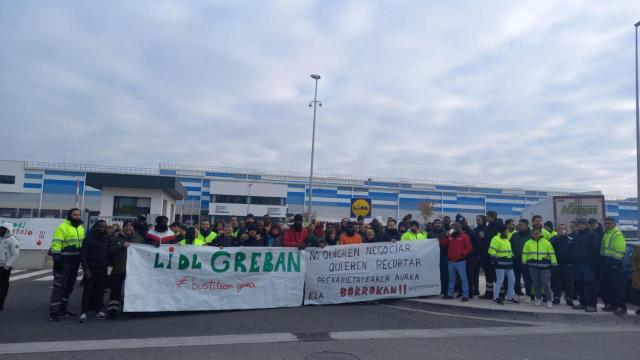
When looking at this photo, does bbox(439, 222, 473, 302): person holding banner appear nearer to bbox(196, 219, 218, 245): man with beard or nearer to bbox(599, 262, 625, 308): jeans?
bbox(599, 262, 625, 308): jeans

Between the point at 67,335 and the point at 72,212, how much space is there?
252cm

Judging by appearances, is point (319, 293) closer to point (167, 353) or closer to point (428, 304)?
point (428, 304)

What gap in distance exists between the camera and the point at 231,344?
652 cm

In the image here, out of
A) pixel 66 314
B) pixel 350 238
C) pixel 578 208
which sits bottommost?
pixel 66 314

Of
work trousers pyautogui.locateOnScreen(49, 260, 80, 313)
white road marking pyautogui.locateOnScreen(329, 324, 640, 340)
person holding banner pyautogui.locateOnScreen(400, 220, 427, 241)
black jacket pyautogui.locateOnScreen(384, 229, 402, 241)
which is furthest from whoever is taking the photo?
black jacket pyautogui.locateOnScreen(384, 229, 402, 241)

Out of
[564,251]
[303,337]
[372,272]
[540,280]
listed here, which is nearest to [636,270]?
[564,251]

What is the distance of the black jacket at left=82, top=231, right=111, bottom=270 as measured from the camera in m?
8.20

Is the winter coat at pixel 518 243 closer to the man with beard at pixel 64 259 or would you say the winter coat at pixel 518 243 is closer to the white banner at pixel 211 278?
the white banner at pixel 211 278

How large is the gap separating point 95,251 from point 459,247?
7.65 m

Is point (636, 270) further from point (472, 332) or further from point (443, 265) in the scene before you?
point (472, 332)

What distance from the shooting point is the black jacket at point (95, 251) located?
8.20 m

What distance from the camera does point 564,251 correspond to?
998 centimetres

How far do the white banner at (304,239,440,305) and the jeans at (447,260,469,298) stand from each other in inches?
16.4

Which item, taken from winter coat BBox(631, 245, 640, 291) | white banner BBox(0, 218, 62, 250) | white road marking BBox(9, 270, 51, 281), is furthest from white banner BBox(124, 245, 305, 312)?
white banner BBox(0, 218, 62, 250)
